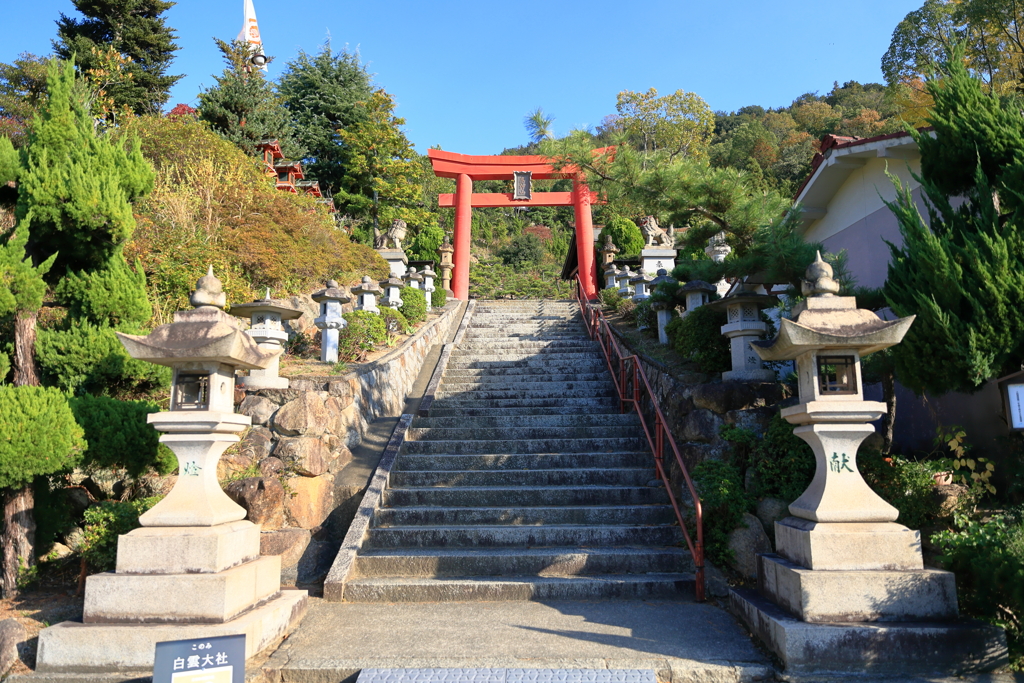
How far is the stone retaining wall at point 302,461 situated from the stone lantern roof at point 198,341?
1.80m

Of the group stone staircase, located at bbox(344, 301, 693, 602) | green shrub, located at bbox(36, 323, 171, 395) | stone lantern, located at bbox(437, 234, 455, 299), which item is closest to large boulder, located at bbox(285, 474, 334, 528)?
stone staircase, located at bbox(344, 301, 693, 602)

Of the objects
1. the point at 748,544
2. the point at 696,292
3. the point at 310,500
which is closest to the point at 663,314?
the point at 696,292

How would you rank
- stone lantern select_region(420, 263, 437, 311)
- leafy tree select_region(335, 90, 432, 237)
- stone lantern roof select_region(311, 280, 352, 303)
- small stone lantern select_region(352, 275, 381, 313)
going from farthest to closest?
1. leafy tree select_region(335, 90, 432, 237)
2. stone lantern select_region(420, 263, 437, 311)
3. small stone lantern select_region(352, 275, 381, 313)
4. stone lantern roof select_region(311, 280, 352, 303)

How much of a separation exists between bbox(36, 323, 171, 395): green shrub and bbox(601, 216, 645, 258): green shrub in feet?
62.2

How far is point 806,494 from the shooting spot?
437 cm

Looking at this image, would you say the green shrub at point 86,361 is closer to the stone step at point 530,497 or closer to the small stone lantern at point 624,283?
the stone step at point 530,497

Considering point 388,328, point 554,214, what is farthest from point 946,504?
point 554,214

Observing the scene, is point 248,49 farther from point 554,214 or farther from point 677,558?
point 677,558

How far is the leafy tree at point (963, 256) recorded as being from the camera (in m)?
4.46

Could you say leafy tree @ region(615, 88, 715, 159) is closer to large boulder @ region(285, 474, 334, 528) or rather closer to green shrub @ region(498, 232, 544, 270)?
green shrub @ region(498, 232, 544, 270)

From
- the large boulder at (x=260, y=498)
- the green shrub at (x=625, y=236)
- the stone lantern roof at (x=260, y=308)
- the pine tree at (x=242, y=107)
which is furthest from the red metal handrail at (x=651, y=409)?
the pine tree at (x=242, y=107)

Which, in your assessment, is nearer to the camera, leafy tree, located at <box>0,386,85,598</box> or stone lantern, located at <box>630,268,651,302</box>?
leafy tree, located at <box>0,386,85,598</box>

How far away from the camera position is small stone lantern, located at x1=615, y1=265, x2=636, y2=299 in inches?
584

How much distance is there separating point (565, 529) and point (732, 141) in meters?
39.7
